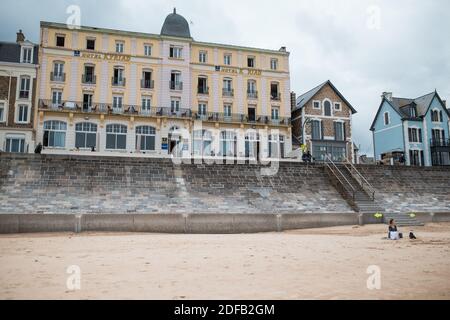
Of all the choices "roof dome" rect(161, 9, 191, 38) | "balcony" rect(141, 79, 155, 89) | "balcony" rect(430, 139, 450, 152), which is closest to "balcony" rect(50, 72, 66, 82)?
"balcony" rect(141, 79, 155, 89)

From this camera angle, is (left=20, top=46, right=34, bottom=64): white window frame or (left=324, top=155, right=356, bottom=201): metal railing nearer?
(left=324, top=155, right=356, bottom=201): metal railing

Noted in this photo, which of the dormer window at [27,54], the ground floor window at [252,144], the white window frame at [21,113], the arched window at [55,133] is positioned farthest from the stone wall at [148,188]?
the dormer window at [27,54]

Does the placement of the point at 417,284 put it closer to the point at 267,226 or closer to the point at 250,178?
the point at 267,226

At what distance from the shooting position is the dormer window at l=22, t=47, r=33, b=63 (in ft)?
111

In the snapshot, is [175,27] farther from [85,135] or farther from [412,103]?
[412,103]

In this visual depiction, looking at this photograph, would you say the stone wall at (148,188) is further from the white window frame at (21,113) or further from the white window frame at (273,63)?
the white window frame at (273,63)

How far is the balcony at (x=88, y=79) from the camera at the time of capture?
33.4 meters

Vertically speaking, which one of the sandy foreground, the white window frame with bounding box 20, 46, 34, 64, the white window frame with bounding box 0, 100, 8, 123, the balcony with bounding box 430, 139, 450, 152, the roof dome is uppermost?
the roof dome

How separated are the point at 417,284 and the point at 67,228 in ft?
47.2

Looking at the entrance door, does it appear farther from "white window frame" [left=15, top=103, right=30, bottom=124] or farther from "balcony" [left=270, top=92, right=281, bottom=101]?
"white window frame" [left=15, top=103, right=30, bottom=124]

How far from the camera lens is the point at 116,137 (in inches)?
1289

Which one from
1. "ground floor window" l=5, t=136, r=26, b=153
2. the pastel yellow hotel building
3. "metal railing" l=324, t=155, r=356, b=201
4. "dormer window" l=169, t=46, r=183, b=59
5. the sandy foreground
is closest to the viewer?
the sandy foreground

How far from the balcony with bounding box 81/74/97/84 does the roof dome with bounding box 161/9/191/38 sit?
8225 mm

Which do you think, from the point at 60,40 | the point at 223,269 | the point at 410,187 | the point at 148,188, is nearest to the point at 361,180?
the point at 410,187
